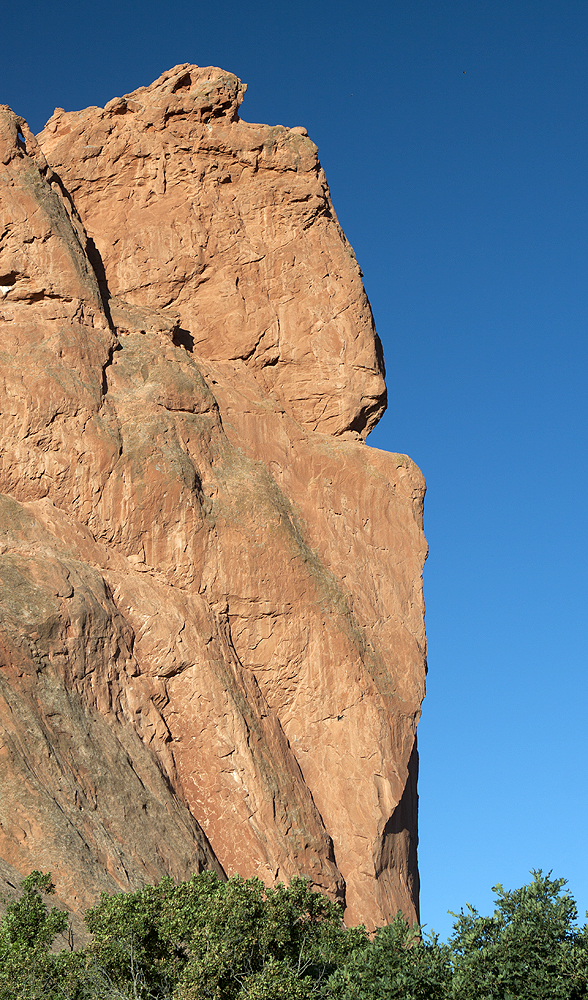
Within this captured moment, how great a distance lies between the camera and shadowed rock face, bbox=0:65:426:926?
2812cm

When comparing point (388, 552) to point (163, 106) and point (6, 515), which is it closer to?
point (6, 515)

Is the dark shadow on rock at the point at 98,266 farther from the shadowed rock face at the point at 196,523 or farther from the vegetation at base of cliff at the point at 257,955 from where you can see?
the vegetation at base of cliff at the point at 257,955

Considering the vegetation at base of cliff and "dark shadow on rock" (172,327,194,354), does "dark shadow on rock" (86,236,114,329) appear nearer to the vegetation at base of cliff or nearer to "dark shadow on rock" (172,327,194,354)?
"dark shadow on rock" (172,327,194,354)

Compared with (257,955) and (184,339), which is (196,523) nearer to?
(184,339)

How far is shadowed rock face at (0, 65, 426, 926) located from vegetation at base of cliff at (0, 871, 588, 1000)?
3697 millimetres

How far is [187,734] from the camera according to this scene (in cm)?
3073

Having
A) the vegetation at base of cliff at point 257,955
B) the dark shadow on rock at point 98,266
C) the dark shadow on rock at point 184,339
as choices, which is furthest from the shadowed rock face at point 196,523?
the vegetation at base of cliff at point 257,955

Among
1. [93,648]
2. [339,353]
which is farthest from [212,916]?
[339,353]

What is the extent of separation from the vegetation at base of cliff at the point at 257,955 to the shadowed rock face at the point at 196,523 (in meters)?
3.70

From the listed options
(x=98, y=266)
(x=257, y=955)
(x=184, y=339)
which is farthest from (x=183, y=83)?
(x=257, y=955)

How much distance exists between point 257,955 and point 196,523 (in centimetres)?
1576

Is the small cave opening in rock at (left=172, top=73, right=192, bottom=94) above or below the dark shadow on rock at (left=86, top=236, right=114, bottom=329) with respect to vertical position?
above

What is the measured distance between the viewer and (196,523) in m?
34.1

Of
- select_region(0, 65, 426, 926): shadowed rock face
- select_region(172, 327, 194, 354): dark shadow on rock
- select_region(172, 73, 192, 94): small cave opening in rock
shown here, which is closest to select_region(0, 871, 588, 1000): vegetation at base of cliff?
select_region(0, 65, 426, 926): shadowed rock face
